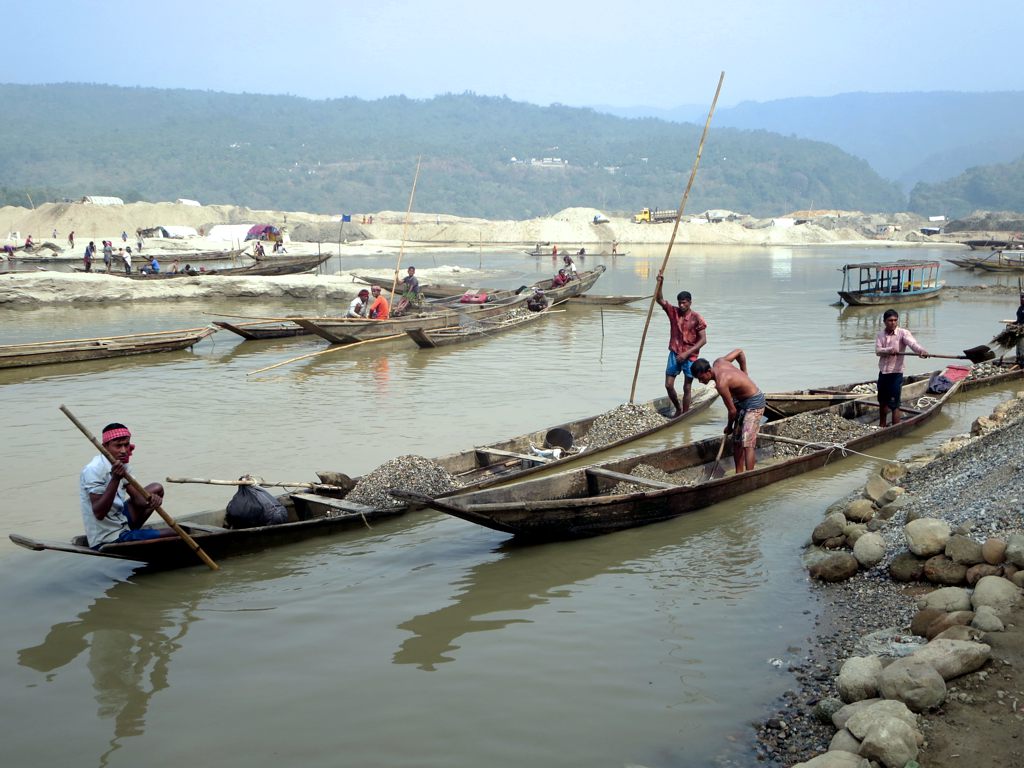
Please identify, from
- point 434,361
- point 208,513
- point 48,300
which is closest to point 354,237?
point 48,300

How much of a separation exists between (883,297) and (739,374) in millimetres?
19609

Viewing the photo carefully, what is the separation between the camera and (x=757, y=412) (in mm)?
8281

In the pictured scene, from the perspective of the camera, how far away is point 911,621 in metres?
5.17

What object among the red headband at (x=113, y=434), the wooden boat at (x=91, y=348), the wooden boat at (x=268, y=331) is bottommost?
the wooden boat at (x=91, y=348)

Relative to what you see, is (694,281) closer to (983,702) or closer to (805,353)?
(805,353)

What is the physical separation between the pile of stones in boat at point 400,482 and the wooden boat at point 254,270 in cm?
2206

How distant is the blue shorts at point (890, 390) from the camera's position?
389 inches

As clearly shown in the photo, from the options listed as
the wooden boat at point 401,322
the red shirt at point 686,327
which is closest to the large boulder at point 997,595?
the red shirt at point 686,327

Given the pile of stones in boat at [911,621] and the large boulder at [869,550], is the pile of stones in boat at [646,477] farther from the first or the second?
the large boulder at [869,550]

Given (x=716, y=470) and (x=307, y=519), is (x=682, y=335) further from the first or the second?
(x=307, y=519)

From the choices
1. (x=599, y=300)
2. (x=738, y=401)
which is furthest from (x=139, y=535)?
(x=599, y=300)

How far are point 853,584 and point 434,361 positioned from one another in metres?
11.5

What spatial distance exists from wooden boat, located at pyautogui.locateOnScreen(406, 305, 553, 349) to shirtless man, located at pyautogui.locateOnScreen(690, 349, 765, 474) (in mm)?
9752

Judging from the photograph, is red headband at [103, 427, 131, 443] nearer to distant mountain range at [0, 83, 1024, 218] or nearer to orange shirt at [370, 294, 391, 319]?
orange shirt at [370, 294, 391, 319]
